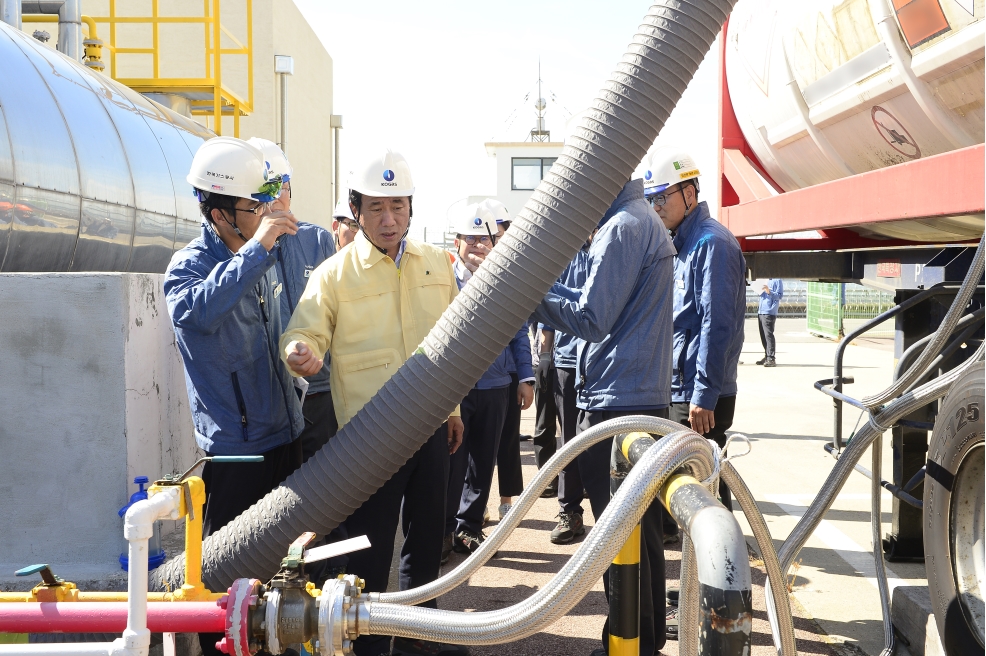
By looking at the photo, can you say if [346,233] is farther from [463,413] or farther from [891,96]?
[891,96]

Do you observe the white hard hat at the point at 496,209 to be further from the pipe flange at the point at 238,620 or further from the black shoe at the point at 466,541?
the pipe flange at the point at 238,620

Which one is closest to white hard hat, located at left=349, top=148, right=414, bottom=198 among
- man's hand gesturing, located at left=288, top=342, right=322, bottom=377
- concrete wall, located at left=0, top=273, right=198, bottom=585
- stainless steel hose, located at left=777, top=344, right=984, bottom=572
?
man's hand gesturing, located at left=288, top=342, right=322, bottom=377

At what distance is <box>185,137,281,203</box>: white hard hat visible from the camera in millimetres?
2904

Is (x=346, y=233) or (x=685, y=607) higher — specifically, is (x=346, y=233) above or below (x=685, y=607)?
above

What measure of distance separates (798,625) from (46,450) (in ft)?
10.00

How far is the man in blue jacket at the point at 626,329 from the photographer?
290 centimetres

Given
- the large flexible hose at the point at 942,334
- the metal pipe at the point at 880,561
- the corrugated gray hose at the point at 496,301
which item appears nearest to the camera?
the corrugated gray hose at the point at 496,301

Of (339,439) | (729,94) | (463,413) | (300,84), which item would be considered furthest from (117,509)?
(300,84)

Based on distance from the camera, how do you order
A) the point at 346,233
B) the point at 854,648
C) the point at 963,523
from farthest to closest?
the point at 346,233 → the point at 854,648 → the point at 963,523

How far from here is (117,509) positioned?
2994 millimetres

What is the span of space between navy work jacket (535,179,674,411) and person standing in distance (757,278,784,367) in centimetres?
1098

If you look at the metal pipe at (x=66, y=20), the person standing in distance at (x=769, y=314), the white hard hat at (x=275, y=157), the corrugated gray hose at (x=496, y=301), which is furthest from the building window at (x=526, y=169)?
the corrugated gray hose at (x=496, y=301)

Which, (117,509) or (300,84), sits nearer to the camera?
(117,509)

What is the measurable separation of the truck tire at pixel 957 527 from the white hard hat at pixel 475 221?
331cm
